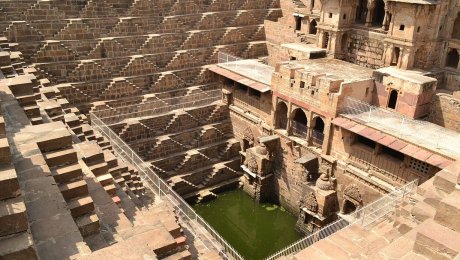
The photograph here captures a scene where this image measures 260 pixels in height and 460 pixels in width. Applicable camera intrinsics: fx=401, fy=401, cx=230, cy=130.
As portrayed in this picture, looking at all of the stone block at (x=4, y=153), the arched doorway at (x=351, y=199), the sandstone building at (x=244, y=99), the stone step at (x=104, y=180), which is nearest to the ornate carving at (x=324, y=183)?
Result: the sandstone building at (x=244, y=99)

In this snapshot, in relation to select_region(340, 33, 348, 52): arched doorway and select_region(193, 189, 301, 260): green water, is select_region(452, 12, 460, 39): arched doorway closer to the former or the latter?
select_region(340, 33, 348, 52): arched doorway

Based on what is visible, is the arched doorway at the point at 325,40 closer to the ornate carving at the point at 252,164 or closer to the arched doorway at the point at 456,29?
the arched doorway at the point at 456,29

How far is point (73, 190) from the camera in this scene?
7.85 meters

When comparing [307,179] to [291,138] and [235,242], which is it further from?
[235,242]

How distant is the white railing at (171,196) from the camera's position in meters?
A: 13.4

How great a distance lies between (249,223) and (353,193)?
204 inches

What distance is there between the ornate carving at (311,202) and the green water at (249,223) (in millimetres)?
1681

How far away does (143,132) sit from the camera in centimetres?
1959

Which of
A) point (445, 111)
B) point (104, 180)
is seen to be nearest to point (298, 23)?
point (445, 111)

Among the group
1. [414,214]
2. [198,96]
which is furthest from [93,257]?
[198,96]

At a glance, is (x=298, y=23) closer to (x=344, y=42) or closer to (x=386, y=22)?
(x=344, y=42)

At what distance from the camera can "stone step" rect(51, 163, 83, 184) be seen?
790 cm

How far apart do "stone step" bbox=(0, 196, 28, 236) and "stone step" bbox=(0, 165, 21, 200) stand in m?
0.11

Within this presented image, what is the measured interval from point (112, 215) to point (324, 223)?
1092cm
